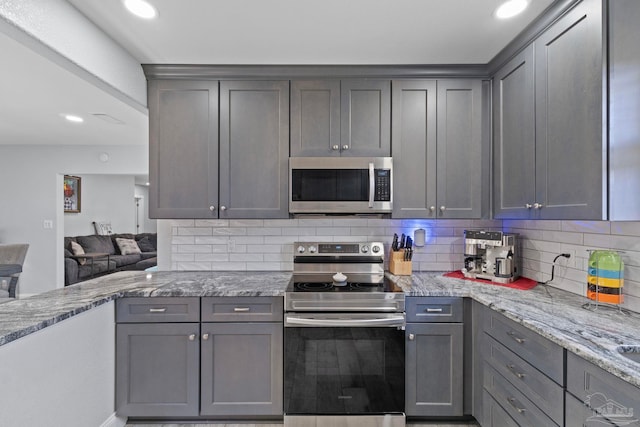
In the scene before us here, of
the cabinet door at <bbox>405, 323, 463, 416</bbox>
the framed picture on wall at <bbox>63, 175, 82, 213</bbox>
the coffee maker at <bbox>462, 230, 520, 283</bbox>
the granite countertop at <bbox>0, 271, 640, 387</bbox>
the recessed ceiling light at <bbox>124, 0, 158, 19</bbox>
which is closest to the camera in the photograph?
the granite countertop at <bbox>0, 271, 640, 387</bbox>

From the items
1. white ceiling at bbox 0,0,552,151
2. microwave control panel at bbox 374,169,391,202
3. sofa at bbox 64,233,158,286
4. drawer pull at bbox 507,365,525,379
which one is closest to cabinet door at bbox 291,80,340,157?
white ceiling at bbox 0,0,552,151

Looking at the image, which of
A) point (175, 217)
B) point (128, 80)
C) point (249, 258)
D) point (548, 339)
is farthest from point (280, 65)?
point (548, 339)

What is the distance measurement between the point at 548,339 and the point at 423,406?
0.99 m

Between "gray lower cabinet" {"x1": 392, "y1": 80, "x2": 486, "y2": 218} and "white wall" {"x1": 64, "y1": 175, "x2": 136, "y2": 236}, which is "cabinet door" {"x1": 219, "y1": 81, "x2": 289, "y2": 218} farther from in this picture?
"white wall" {"x1": 64, "y1": 175, "x2": 136, "y2": 236}

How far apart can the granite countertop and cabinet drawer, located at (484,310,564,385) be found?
0.20 ft

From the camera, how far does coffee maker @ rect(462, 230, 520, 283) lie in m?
2.15

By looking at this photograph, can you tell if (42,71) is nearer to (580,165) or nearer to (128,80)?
(128,80)

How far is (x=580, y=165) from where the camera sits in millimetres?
1473

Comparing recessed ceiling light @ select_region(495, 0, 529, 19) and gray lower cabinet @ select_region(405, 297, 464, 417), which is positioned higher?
recessed ceiling light @ select_region(495, 0, 529, 19)

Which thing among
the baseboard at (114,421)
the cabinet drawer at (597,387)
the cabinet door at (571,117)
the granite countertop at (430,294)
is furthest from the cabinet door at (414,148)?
the baseboard at (114,421)

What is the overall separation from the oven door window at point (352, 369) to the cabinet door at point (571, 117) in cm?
112

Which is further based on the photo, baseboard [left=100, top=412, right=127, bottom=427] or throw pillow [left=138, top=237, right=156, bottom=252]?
throw pillow [left=138, top=237, right=156, bottom=252]

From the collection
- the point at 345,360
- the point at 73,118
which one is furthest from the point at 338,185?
the point at 73,118

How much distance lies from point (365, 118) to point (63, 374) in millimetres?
2266
